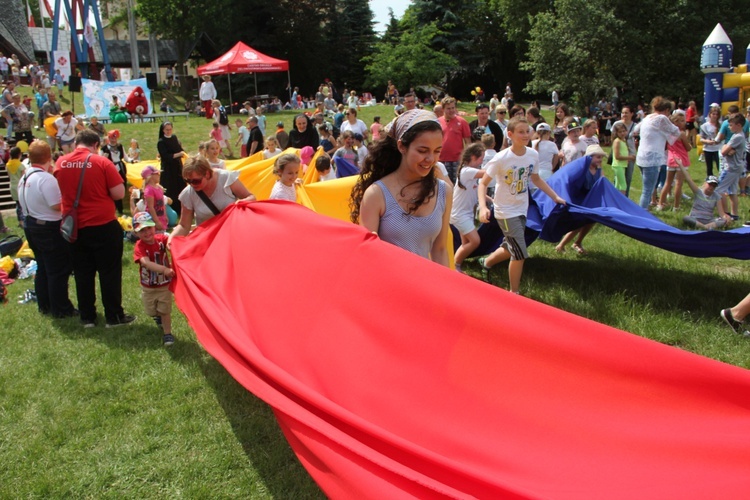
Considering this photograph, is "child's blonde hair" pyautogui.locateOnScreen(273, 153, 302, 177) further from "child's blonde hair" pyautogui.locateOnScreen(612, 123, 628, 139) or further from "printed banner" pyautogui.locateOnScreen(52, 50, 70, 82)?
"printed banner" pyautogui.locateOnScreen(52, 50, 70, 82)

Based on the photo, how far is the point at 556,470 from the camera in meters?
2.38

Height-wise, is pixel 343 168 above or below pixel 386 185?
below

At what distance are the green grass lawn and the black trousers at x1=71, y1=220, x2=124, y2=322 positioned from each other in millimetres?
288

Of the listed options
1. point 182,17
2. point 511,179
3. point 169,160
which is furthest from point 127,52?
point 511,179

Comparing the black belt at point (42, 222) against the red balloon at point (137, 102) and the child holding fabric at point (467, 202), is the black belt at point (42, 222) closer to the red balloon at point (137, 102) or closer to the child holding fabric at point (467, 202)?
the child holding fabric at point (467, 202)

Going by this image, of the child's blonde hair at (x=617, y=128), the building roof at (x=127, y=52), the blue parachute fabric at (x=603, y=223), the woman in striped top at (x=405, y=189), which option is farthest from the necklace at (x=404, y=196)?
the building roof at (x=127, y=52)

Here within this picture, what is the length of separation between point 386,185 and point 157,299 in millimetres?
3360

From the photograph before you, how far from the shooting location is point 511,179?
6.54 metres

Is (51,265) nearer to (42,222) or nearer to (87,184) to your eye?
(42,222)

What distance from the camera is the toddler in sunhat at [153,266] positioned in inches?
227

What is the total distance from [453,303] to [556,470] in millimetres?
882

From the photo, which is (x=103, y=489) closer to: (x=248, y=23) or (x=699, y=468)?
(x=699, y=468)

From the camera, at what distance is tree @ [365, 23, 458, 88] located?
43562 mm

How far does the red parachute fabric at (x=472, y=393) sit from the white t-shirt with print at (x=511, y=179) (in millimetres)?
3342
